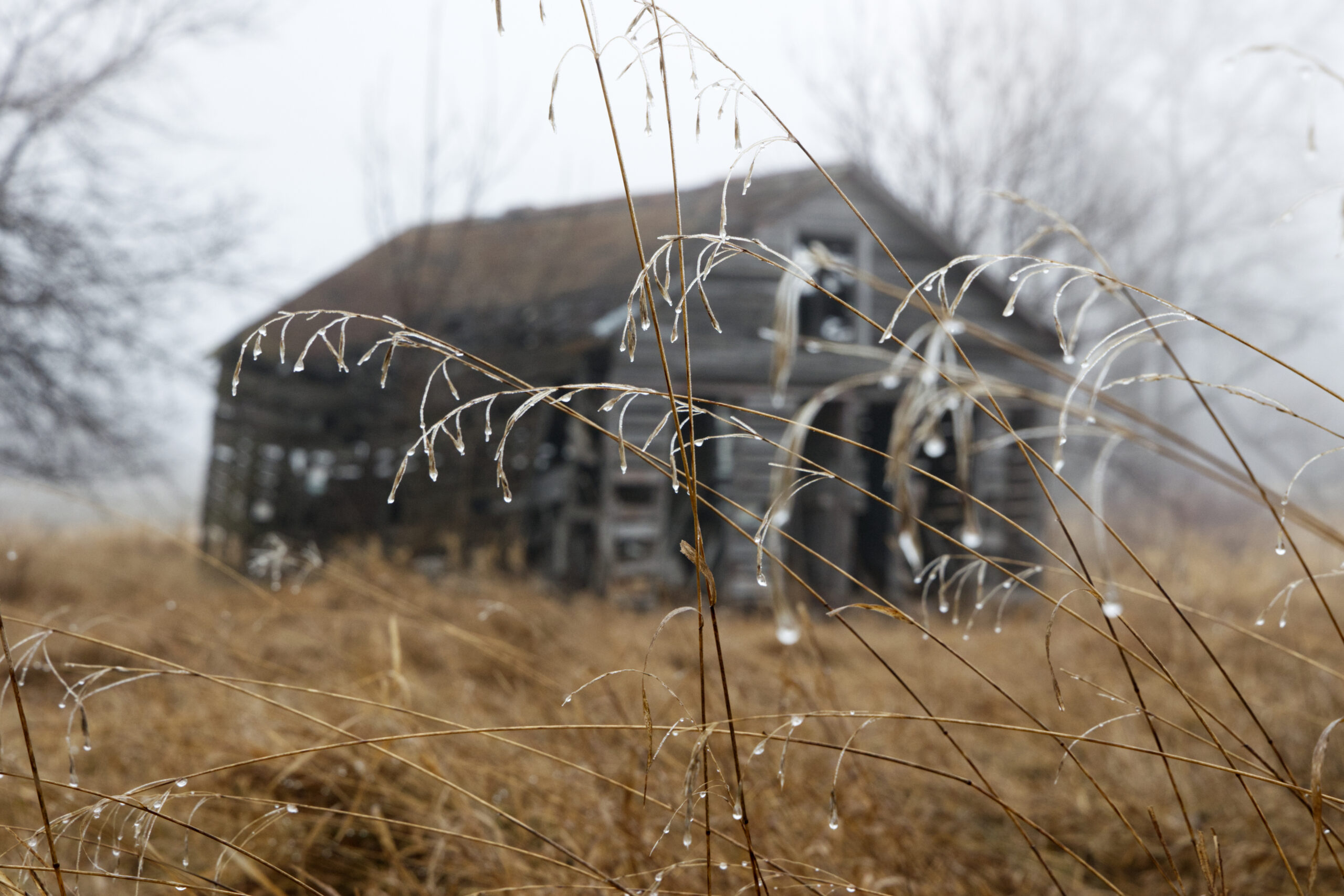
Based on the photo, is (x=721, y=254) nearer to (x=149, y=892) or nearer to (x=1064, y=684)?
(x=149, y=892)

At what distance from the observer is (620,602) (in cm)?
847

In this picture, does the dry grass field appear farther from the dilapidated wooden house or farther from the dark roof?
the dark roof

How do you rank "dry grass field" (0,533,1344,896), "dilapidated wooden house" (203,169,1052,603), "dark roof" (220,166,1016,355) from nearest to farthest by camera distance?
"dry grass field" (0,533,1344,896) < "dilapidated wooden house" (203,169,1052,603) < "dark roof" (220,166,1016,355)

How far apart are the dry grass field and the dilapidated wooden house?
11.9 feet

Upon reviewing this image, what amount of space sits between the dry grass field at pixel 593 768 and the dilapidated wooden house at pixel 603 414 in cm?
364

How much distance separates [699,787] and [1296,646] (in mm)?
5776

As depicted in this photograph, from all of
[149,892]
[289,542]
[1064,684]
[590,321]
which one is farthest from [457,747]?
[289,542]

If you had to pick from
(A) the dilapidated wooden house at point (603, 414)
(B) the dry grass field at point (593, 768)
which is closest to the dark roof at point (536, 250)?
(A) the dilapidated wooden house at point (603, 414)

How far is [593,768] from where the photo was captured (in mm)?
2133

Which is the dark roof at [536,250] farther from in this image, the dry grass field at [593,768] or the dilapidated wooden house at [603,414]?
the dry grass field at [593,768]

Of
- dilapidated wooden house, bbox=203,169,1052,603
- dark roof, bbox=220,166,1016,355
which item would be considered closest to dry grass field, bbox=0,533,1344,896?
dilapidated wooden house, bbox=203,169,1052,603

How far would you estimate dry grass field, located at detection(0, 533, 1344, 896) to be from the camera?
1.21 metres

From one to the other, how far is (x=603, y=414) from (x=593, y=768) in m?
8.50

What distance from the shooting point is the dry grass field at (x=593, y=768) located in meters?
1.21
